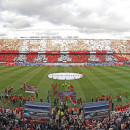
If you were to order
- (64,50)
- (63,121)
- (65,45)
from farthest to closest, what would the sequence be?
(65,45) → (64,50) → (63,121)

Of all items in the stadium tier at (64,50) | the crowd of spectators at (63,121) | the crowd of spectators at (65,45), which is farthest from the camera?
the crowd of spectators at (65,45)

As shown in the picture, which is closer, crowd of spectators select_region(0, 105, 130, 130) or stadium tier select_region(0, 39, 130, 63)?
crowd of spectators select_region(0, 105, 130, 130)

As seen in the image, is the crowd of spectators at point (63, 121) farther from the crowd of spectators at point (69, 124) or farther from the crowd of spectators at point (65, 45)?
the crowd of spectators at point (65, 45)

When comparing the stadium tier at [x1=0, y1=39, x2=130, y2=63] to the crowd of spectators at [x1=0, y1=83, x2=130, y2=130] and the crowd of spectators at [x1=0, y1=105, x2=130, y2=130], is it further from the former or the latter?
the crowd of spectators at [x1=0, y1=105, x2=130, y2=130]

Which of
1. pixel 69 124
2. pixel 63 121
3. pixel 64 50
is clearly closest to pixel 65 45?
pixel 64 50

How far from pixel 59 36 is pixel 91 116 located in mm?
96768

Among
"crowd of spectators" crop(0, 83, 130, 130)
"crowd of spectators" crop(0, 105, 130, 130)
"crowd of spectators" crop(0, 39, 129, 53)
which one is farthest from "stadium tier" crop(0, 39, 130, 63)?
"crowd of spectators" crop(0, 105, 130, 130)

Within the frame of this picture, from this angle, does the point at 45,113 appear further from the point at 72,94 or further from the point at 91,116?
the point at 72,94

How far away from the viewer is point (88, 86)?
1152 inches

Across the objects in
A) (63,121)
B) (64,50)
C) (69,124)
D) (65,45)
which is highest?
(65,45)

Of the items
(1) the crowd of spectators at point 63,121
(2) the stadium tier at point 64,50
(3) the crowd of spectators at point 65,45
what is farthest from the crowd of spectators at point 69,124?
(3) the crowd of spectators at point 65,45

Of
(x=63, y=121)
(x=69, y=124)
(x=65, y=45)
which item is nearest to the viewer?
(x=69, y=124)

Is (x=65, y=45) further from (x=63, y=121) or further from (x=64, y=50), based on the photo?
(x=63, y=121)

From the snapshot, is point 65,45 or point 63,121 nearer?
point 63,121
